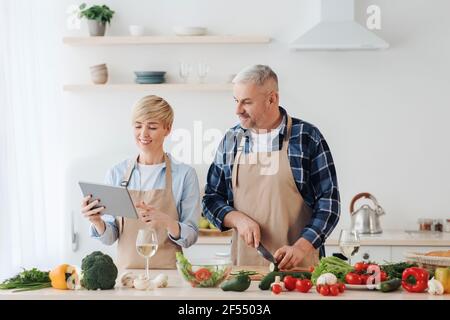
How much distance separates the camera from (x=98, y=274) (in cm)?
306

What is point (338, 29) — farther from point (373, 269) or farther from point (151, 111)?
point (373, 269)

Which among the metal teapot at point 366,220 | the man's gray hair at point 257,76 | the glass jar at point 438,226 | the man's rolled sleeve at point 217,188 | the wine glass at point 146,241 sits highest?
the man's gray hair at point 257,76

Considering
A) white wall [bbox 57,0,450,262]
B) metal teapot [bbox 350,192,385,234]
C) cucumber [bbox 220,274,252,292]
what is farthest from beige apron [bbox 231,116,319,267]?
white wall [bbox 57,0,450,262]

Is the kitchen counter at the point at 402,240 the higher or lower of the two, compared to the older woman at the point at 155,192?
lower

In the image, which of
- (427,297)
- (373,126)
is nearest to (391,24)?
(373,126)

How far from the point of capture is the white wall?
18.9 ft

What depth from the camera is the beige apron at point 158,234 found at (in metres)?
3.68

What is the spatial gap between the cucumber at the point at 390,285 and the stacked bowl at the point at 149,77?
2902 millimetres

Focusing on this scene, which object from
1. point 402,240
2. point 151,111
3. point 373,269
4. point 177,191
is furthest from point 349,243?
point 402,240

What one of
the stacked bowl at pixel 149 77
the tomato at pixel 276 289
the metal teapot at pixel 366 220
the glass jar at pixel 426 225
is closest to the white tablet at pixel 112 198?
the tomato at pixel 276 289

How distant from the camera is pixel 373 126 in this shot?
228 inches

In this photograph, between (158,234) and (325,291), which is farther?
(158,234)

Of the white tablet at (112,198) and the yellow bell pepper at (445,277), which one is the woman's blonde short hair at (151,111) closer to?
the white tablet at (112,198)

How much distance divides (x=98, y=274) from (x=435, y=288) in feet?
3.83
